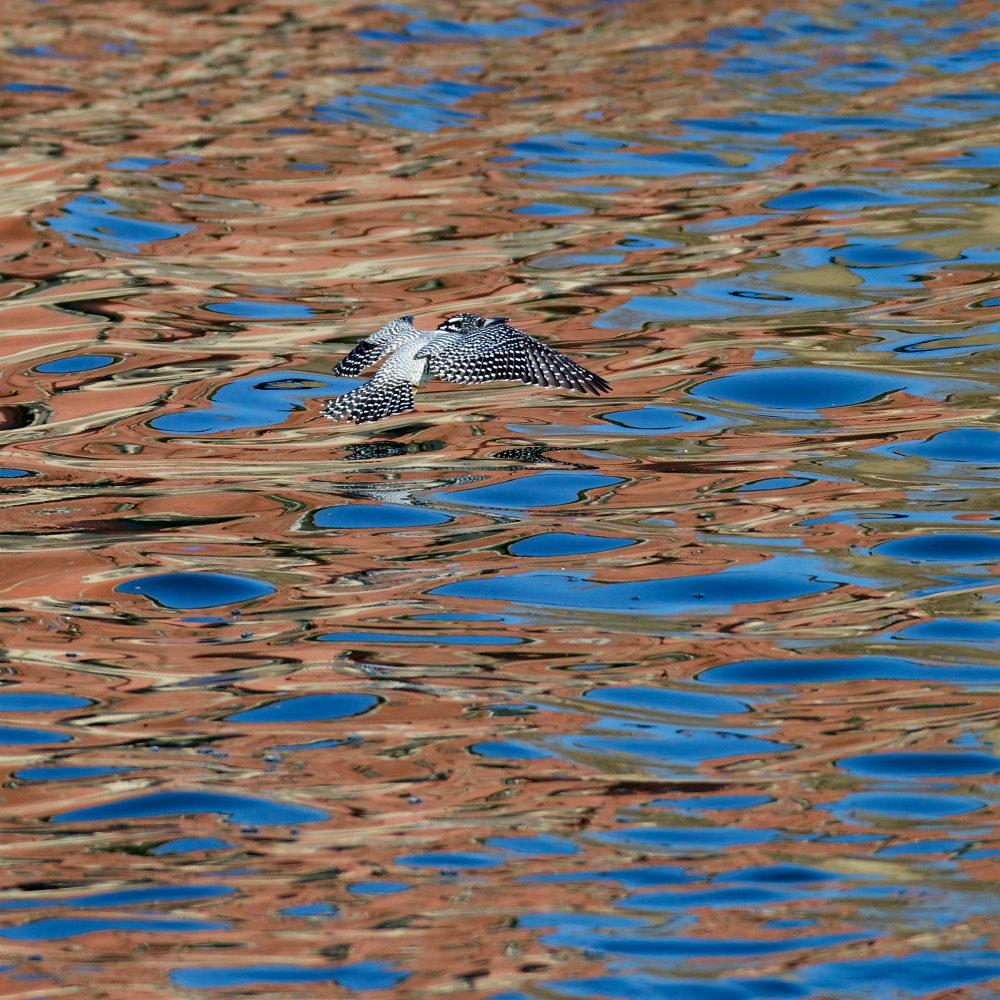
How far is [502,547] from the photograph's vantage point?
728cm

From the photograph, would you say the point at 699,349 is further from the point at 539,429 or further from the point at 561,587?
the point at 561,587

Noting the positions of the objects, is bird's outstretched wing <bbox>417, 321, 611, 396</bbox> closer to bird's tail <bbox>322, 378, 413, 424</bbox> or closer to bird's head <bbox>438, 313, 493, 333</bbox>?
bird's head <bbox>438, 313, 493, 333</bbox>

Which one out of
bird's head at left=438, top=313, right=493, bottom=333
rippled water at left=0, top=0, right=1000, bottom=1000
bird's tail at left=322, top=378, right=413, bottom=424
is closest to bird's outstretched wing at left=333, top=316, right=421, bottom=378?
bird's head at left=438, top=313, right=493, bottom=333

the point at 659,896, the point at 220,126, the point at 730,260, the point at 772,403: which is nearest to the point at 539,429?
the point at 772,403

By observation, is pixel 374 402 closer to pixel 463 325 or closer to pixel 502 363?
pixel 502 363

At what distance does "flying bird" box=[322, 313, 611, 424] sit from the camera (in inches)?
327

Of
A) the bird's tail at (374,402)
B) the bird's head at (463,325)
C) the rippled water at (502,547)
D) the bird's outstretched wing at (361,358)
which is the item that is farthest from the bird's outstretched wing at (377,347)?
the bird's tail at (374,402)

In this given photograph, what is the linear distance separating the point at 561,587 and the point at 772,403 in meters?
2.61

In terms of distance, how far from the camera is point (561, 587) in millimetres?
6855

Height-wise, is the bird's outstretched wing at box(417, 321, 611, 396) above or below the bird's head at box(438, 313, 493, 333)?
below

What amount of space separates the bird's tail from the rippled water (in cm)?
24

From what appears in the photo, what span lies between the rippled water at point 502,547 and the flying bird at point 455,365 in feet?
0.98

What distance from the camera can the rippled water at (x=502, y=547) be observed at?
185 inches

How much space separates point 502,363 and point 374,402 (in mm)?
696
